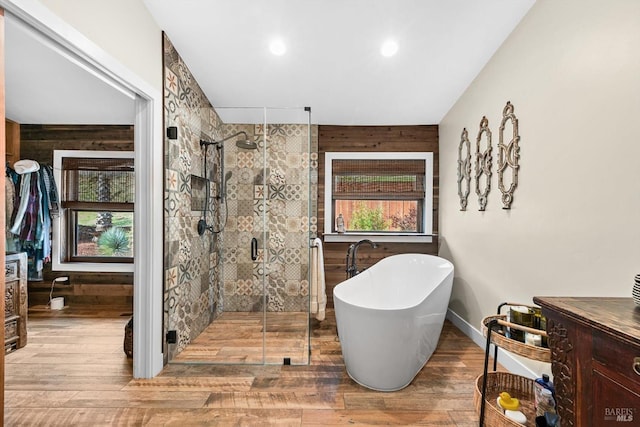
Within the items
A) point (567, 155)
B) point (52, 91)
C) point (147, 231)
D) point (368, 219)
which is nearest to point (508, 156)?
point (567, 155)

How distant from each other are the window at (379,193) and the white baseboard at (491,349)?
109 cm

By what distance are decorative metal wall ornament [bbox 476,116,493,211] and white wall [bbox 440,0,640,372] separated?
73 millimetres

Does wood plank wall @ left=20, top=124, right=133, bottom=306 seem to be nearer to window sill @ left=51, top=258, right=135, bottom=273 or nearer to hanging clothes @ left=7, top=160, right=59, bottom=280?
window sill @ left=51, top=258, right=135, bottom=273

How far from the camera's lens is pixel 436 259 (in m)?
3.11

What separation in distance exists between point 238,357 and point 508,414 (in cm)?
189

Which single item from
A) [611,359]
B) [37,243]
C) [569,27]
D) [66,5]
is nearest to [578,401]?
[611,359]

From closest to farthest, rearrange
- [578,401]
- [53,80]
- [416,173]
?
[578,401] < [53,80] < [416,173]

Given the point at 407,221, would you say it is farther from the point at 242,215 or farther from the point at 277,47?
the point at 277,47

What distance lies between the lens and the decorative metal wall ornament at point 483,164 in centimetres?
263

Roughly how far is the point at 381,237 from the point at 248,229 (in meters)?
1.79

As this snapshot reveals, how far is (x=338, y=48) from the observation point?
2486mm

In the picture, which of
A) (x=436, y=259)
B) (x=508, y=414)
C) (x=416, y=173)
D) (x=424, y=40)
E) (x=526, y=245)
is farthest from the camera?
(x=416, y=173)

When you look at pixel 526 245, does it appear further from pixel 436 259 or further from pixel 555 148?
pixel 436 259

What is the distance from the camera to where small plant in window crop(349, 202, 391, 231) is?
3994mm
